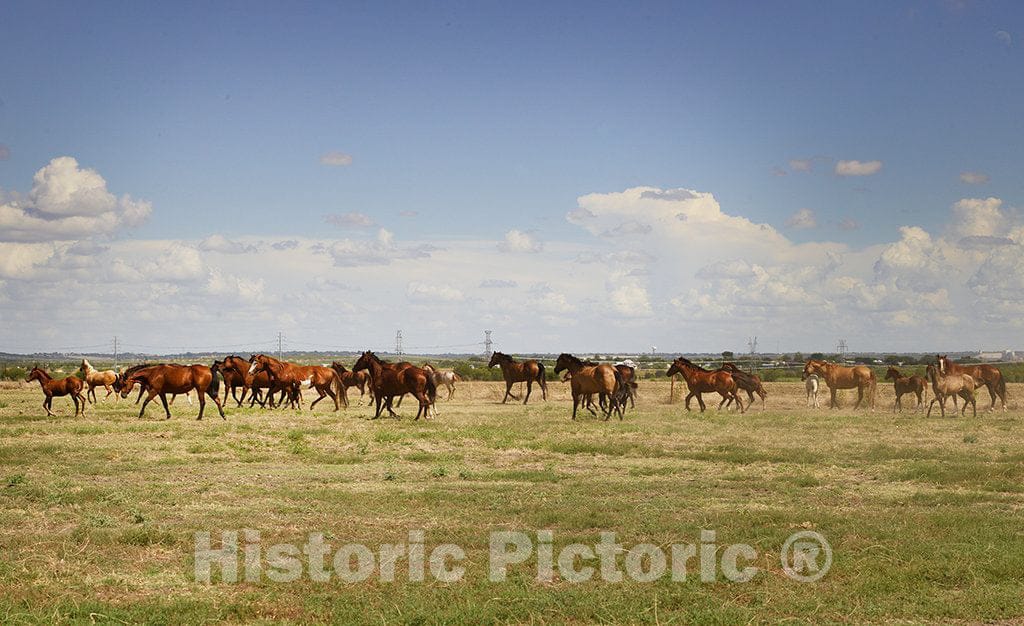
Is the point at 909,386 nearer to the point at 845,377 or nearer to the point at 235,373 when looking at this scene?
the point at 845,377

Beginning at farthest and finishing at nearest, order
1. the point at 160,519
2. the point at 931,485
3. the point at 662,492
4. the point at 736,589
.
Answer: the point at 931,485 → the point at 662,492 → the point at 160,519 → the point at 736,589

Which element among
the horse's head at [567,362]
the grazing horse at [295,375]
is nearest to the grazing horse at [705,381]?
the horse's head at [567,362]

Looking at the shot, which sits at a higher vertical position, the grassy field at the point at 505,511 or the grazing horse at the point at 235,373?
the grazing horse at the point at 235,373

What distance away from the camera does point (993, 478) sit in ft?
54.9

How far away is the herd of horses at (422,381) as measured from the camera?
3039 centimetres

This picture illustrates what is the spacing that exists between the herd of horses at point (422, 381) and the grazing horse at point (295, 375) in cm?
4

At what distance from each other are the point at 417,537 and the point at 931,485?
9.98 meters

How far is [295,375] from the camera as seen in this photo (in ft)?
120

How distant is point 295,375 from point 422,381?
785 cm

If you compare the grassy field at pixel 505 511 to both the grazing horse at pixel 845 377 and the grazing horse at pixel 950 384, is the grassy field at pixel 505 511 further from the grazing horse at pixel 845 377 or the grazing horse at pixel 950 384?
the grazing horse at pixel 845 377

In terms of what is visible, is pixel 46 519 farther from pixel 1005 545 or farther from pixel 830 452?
pixel 830 452

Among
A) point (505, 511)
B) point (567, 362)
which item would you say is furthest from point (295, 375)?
point (505, 511)

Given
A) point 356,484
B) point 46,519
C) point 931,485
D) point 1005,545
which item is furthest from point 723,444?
point 46,519

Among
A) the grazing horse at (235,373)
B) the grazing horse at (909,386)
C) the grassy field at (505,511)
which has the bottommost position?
the grassy field at (505,511)
